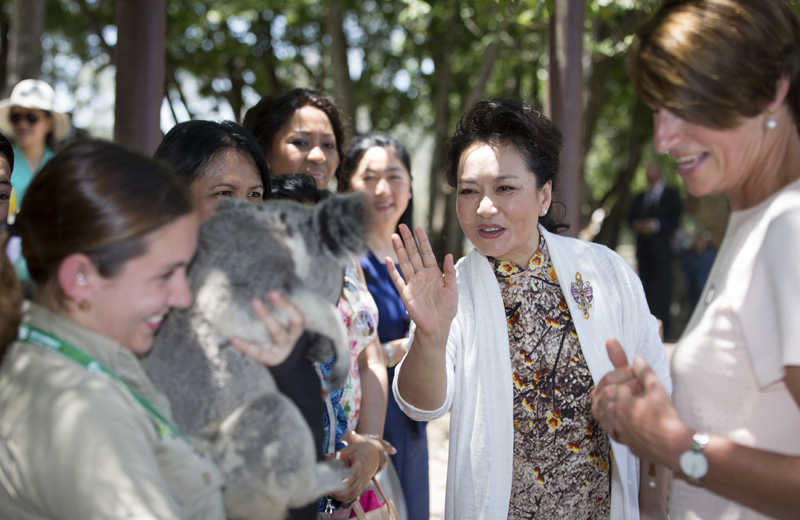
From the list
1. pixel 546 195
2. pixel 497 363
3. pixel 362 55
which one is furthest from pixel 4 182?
pixel 362 55

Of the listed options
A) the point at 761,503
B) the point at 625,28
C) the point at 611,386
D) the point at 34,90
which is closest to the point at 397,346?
the point at 611,386

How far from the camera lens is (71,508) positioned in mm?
1305

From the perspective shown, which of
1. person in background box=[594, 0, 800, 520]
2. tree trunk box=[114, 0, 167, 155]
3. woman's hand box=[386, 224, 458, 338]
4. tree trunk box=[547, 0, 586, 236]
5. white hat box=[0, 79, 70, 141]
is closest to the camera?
person in background box=[594, 0, 800, 520]

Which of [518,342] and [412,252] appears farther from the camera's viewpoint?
[518,342]

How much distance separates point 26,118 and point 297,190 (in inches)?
151

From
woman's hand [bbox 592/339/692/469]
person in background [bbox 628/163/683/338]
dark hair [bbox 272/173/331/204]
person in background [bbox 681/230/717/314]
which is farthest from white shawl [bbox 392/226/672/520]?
person in background [bbox 681/230/717/314]

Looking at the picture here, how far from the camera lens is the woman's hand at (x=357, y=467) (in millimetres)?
2572

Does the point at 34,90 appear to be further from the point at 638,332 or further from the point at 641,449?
the point at 641,449

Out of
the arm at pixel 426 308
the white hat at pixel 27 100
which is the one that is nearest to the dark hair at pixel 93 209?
the arm at pixel 426 308

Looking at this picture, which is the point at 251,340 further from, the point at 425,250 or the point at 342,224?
the point at 425,250

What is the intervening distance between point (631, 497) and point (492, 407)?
0.66m

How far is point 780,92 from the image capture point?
1.64 m

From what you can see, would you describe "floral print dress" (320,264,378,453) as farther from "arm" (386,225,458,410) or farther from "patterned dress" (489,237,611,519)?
"patterned dress" (489,237,611,519)

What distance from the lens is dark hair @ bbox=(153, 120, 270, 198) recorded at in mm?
2488
